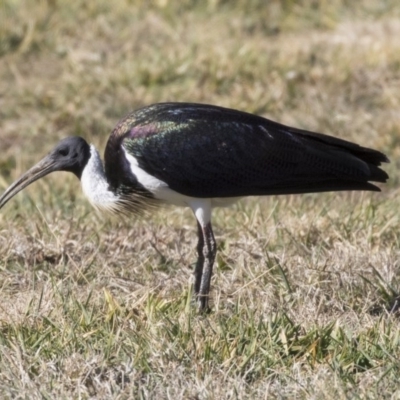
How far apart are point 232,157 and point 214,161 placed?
0.29 ft

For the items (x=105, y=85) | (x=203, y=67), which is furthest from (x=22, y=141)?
(x=203, y=67)

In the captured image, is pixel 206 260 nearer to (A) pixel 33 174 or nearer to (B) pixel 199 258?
(B) pixel 199 258

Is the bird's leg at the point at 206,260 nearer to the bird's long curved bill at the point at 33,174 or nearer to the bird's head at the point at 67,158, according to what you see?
the bird's head at the point at 67,158

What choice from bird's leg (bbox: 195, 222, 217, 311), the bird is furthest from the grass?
the bird

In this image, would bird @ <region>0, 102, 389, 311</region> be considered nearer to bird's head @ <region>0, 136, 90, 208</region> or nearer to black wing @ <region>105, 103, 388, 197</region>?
black wing @ <region>105, 103, 388, 197</region>

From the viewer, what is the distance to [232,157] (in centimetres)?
550

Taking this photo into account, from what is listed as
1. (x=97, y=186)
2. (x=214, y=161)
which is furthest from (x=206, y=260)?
(x=97, y=186)

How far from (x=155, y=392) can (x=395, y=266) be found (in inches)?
69.9

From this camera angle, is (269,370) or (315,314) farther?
(315,314)

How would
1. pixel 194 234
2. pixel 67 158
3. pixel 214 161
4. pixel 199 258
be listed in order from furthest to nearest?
pixel 194 234 < pixel 67 158 < pixel 199 258 < pixel 214 161

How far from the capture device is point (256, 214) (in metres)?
6.36

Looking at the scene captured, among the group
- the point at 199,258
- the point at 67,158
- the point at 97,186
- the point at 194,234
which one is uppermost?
the point at 67,158

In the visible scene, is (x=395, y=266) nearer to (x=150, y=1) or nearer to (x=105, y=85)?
(x=105, y=85)

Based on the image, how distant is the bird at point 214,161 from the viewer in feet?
17.9
